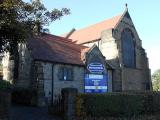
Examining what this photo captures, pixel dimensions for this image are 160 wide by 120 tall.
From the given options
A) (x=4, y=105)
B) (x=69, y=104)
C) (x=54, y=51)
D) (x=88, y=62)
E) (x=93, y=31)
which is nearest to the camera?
(x=4, y=105)

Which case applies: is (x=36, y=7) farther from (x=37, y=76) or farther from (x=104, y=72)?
(x=104, y=72)

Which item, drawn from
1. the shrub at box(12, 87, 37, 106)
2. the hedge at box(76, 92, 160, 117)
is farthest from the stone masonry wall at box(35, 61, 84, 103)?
the hedge at box(76, 92, 160, 117)

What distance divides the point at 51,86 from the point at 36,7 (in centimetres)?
1456

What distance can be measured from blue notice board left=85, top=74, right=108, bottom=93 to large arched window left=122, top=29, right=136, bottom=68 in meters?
7.62

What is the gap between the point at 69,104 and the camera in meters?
19.8

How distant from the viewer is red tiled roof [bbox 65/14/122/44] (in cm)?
4807

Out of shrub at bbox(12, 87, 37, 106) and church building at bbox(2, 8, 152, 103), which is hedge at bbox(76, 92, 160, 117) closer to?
church building at bbox(2, 8, 152, 103)

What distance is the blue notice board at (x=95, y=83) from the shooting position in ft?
120

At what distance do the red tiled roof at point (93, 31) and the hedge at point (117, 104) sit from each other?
77.0 feet

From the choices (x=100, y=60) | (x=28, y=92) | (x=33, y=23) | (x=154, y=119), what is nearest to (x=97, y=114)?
(x=154, y=119)

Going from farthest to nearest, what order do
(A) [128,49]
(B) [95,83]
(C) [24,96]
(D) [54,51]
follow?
(A) [128,49], (B) [95,83], (D) [54,51], (C) [24,96]

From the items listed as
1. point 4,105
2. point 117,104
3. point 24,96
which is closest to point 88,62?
point 24,96

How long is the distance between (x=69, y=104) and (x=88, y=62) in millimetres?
17945

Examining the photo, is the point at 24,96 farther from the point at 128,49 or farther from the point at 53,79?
the point at 128,49
